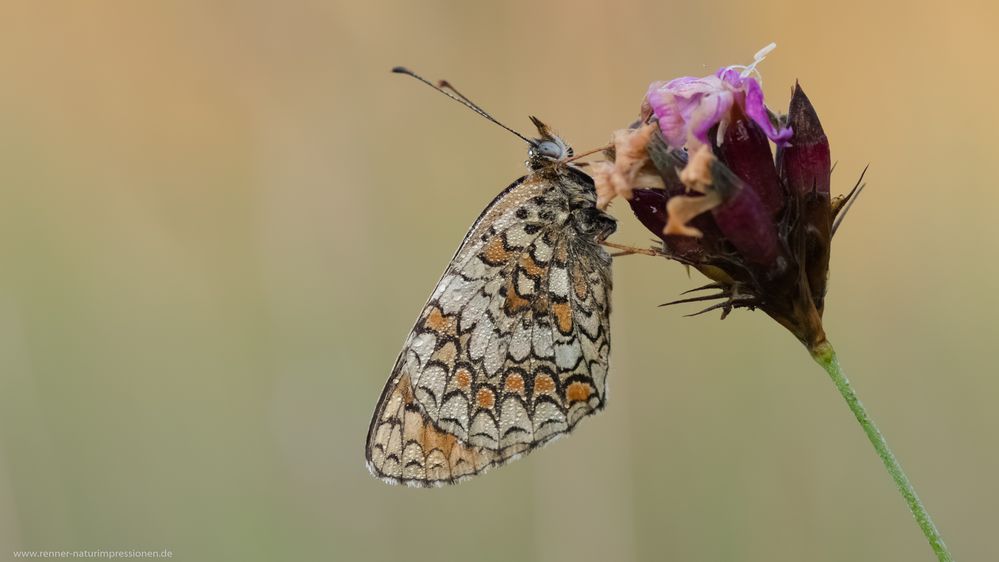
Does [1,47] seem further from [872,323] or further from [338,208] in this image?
[872,323]

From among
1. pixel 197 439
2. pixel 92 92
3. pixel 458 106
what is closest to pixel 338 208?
pixel 458 106

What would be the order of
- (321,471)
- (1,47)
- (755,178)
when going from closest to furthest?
(755,178) → (321,471) → (1,47)

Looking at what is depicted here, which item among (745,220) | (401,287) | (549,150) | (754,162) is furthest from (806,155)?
(401,287)

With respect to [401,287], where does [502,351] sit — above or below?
below

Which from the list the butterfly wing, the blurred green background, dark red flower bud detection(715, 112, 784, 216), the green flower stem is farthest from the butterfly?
the blurred green background

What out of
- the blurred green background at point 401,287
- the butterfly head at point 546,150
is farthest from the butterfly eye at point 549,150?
the blurred green background at point 401,287

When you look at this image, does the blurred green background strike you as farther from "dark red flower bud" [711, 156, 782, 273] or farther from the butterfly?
"dark red flower bud" [711, 156, 782, 273]

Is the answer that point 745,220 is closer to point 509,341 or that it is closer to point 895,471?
point 895,471

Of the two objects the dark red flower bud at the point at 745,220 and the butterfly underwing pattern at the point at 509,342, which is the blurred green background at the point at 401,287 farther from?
the dark red flower bud at the point at 745,220
